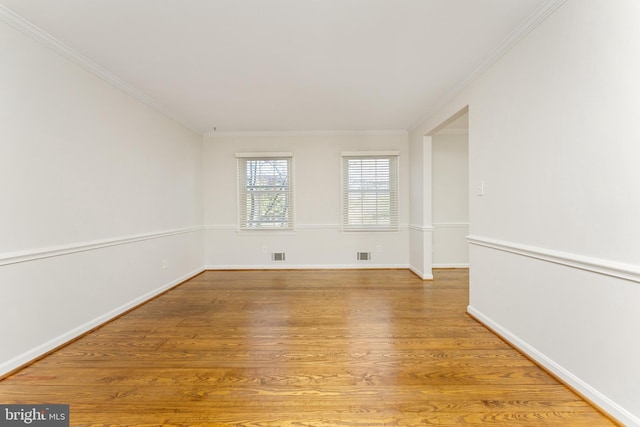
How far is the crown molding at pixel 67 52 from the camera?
1973 millimetres

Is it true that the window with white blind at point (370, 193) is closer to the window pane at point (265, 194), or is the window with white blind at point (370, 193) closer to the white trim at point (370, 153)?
the white trim at point (370, 153)

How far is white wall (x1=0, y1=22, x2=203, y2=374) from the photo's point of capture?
199 cm

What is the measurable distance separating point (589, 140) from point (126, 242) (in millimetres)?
4111

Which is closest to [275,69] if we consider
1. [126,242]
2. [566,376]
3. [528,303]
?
[126,242]

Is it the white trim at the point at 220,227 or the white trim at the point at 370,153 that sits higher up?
the white trim at the point at 370,153

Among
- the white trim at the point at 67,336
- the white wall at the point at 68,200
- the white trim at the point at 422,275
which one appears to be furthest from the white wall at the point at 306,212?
the white trim at the point at 67,336

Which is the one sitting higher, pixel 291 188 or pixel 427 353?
pixel 291 188

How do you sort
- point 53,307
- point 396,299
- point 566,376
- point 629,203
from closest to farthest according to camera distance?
point 629,203, point 566,376, point 53,307, point 396,299

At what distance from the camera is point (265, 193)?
5.20 metres

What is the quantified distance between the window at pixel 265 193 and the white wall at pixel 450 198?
270 cm

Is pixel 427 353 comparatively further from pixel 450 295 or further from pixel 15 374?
pixel 15 374

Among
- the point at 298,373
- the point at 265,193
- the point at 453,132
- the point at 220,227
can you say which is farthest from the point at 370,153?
the point at 298,373

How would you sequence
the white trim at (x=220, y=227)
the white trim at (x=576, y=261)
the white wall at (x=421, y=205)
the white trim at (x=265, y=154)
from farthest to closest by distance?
the white trim at (x=220, y=227) → the white trim at (x=265, y=154) → the white wall at (x=421, y=205) → the white trim at (x=576, y=261)

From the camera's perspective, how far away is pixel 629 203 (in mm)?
1433
